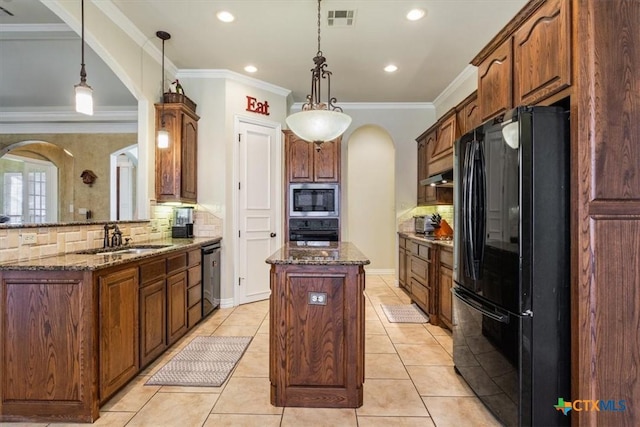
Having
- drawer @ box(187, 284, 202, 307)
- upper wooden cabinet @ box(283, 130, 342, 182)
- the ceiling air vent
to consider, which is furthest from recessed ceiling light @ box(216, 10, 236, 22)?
drawer @ box(187, 284, 202, 307)

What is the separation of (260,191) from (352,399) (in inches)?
123

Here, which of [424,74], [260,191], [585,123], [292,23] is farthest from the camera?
[260,191]

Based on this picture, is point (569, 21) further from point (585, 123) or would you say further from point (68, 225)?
point (68, 225)

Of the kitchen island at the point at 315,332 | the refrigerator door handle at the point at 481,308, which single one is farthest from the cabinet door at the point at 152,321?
the refrigerator door handle at the point at 481,308

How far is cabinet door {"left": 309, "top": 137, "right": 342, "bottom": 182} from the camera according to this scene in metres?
4.97

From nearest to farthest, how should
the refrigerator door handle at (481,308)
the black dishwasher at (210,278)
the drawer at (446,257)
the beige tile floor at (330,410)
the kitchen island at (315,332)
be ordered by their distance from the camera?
the refrigerator door handle at (481,308)
the beige tile floor at (330,410)
the kitchen island at (315,332)
the drawer at (446,257)
the black dishwasher at (210,278)

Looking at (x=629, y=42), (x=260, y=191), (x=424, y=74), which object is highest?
(x=424, y=74)

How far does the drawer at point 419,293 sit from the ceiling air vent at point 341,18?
2.97m

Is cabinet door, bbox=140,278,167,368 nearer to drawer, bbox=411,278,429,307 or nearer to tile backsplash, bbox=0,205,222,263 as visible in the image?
tile backsplash, bbox=0,205,222,263

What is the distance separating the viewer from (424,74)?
4301 mm

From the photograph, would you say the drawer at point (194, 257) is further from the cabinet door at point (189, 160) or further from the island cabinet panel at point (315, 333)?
the island cabinet panel at point (315, 333)

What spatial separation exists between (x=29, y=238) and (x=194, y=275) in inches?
58.3

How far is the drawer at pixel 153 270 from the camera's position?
2.44 meters

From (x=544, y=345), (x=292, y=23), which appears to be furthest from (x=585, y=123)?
(x=292, y=23)
